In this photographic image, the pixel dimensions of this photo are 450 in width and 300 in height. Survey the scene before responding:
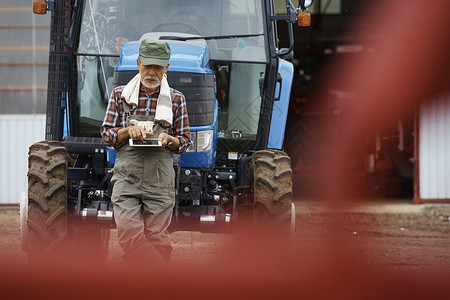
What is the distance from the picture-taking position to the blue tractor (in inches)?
264

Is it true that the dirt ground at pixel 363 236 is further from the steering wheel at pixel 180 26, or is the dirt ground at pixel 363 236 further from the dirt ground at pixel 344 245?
the steering wheel at pixel 180 26

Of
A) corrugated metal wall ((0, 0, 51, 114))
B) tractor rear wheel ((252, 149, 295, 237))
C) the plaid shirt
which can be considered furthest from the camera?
corrugated metal wall ((0, 0, 51, 114))

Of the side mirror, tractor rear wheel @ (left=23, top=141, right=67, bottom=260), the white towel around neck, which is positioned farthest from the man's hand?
the side mirror

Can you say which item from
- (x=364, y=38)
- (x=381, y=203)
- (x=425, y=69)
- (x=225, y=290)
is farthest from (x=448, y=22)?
(x=364, y=38)

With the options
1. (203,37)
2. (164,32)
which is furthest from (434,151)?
(164,32)

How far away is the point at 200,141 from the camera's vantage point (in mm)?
6988

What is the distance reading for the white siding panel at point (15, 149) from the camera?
50.4ft

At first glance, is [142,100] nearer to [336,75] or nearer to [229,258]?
[229,258]

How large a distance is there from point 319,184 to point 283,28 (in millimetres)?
4761

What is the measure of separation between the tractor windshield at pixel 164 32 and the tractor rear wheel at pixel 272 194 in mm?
982

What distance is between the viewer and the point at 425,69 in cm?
1203

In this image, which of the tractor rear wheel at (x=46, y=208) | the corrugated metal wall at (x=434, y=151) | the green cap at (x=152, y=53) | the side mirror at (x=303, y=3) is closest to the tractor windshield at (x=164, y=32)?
the side mirror at (x=303, y=3)

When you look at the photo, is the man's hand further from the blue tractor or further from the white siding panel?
the white siding panel

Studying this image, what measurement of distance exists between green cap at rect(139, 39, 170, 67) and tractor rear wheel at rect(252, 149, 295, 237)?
5.55 feet
